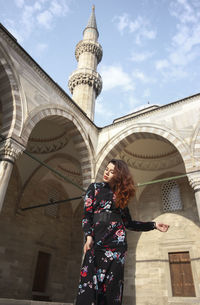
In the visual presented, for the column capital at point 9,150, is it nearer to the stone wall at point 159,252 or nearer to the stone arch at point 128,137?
the stone arch at point 128,137

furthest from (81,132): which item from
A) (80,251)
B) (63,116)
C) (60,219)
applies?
(80,251)

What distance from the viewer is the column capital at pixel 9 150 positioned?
501 centimetres

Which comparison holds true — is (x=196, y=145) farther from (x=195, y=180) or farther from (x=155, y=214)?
(x=155, y=214)

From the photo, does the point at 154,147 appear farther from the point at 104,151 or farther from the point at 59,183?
the point at 59,183

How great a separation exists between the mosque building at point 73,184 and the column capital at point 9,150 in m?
0.02

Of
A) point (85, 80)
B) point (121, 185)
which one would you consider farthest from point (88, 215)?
point (85, 80)

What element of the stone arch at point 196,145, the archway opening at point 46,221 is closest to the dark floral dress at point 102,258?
the stone arch at point 196,145

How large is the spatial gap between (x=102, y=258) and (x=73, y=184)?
21.4ft

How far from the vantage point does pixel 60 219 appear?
10414 millimetres

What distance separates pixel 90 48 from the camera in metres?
15.2

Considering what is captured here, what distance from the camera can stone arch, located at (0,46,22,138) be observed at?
17.8 feet

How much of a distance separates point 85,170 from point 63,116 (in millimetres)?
1908

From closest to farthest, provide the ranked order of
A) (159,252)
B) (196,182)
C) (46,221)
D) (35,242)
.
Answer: (196,182)
(159,252)
(35,242)
(46,221)

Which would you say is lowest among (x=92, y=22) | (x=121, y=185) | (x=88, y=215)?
(x=88, y=215)
